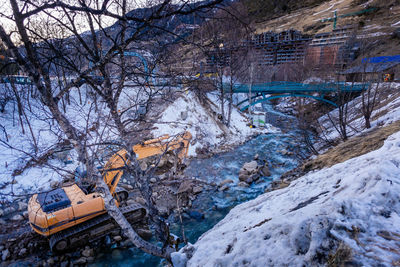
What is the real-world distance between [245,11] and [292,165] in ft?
37.1

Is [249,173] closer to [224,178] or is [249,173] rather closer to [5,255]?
[224,178]

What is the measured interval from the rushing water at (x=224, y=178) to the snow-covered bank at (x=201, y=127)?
1213 millimetres

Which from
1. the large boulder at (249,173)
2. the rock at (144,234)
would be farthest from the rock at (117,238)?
the large boulder at (249,173)

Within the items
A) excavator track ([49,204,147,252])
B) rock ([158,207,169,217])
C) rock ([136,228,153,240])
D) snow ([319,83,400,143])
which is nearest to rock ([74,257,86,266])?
excavator track ([49,204,147,252])

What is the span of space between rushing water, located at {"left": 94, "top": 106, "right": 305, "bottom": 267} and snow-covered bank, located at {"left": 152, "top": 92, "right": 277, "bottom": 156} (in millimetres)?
1213

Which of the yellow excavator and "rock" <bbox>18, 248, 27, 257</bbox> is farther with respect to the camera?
"rock" <bbox>18, 248, 27, 257</bbox>

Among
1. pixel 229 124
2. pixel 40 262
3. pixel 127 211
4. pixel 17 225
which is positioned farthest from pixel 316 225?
pixel 229 124

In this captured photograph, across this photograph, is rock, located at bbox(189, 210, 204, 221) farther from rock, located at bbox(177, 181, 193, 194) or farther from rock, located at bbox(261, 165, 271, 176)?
rock, located at bbox(261, 165, 271, 176)

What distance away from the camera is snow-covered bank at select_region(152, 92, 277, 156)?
14.9 meters

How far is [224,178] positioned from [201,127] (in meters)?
6.57

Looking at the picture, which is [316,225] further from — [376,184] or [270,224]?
[376,184]

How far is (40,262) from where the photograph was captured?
6031mm

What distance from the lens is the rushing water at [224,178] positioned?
6469 mm

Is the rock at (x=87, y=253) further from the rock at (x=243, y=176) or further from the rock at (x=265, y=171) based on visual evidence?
the rock at (x=265, y=171)
